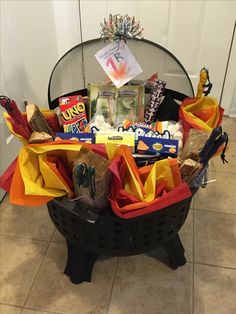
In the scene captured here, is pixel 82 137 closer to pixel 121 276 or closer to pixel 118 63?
pixel 118 63

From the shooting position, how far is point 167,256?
1111mm

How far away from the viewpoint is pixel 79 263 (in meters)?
1.00

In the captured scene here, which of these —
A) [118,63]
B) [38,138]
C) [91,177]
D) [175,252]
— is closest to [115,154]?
[91,177]

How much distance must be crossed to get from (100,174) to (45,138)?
6.7 inches

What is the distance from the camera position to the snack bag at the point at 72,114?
37.2 inches

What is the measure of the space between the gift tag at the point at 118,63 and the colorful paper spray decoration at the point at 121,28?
35mm

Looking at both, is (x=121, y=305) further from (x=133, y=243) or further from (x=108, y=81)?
(x=108, y=81)

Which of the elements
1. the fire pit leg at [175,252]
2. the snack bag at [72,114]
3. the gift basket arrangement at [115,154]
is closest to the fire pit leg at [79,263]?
the gift basket arrangement at [115,154]

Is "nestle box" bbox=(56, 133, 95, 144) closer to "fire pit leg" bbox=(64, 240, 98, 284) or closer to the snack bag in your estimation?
the snack bag

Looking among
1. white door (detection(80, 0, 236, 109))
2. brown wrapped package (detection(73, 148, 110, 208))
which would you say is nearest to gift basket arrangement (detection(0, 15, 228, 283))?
brown wrapped package (detection(73, 148, 110, 208))

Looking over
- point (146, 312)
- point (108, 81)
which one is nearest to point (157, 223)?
point (146, 312)

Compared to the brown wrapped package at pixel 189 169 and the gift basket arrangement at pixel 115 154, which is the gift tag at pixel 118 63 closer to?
the gift basket arrangement at pixel 115 154

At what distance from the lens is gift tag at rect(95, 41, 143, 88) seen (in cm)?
94

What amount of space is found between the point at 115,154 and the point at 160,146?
14cm
